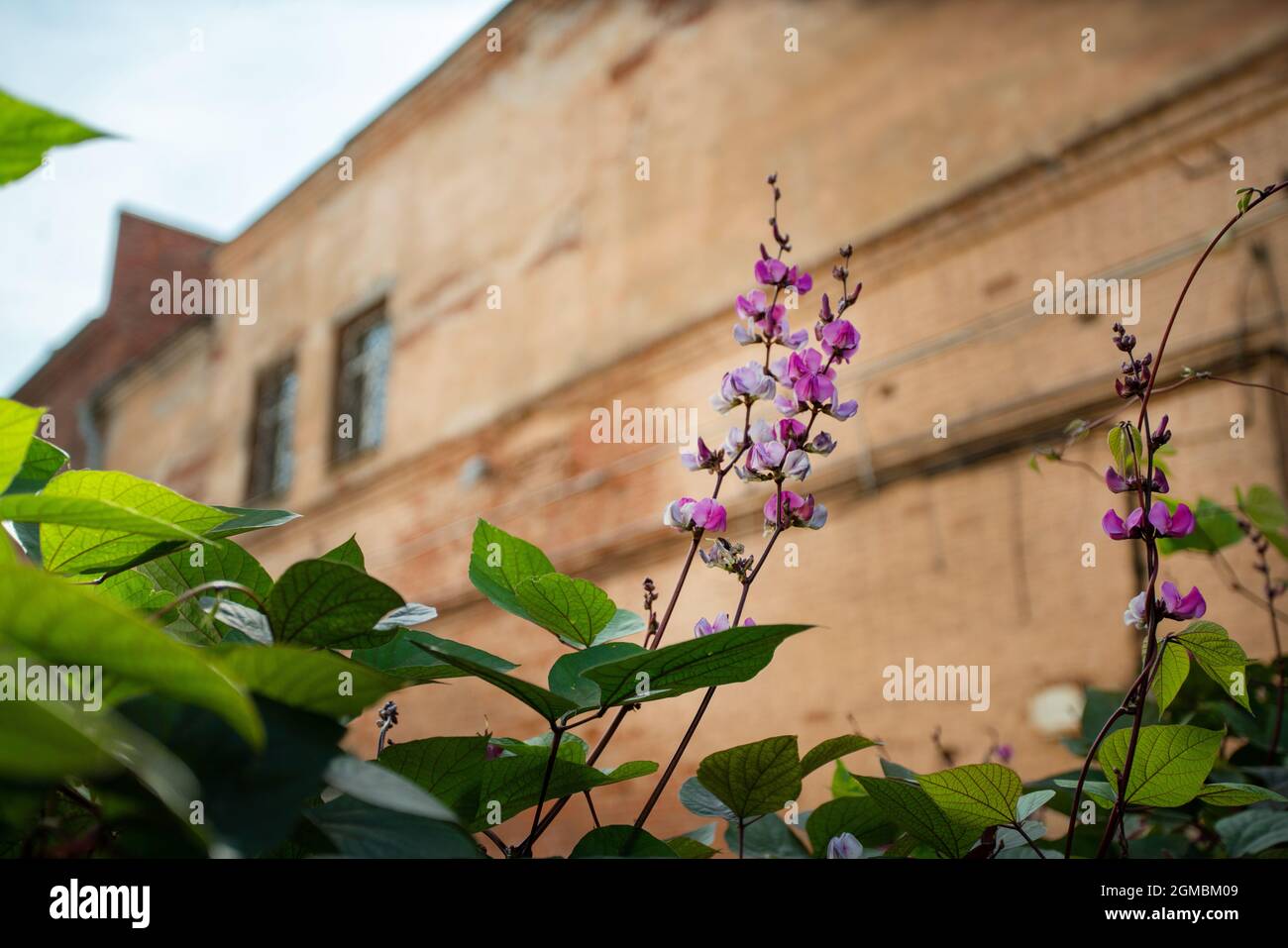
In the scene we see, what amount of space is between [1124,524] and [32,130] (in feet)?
2.21

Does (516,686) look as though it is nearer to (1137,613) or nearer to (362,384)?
(1137,613)

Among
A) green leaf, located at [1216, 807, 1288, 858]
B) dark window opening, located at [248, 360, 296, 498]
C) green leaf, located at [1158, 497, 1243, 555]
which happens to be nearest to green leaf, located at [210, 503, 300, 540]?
green leaf, located at [1216, 807, 1288, 858]

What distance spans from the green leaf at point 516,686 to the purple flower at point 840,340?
15.0 inches

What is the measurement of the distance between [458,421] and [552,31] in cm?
349

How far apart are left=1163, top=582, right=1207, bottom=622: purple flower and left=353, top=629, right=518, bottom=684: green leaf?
1.38 ft

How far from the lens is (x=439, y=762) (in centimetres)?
58

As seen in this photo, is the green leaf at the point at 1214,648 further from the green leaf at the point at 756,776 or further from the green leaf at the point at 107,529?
the green leaf at the point at 107,529

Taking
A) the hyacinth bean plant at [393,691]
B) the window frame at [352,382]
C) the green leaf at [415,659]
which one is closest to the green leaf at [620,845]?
the hyacinth bean plant at [393,691]

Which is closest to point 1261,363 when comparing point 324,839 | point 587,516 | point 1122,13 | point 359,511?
point 1122,13

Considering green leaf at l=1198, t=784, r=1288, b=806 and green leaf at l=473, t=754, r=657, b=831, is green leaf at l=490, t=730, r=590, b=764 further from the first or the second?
green leaf at l=1198, t=784, r=1288, b=806

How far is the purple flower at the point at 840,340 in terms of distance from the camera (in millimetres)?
816

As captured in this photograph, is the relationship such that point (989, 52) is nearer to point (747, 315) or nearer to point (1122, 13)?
point (1122, 13)

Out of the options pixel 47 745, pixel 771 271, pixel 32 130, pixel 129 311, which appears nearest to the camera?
pixel 47 745

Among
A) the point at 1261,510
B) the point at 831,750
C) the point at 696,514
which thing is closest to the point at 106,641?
the point at 831,750
